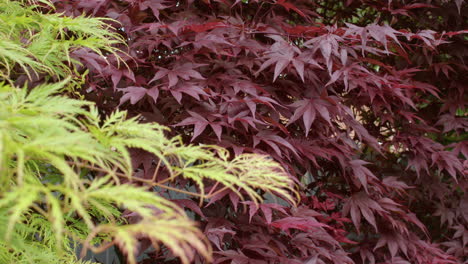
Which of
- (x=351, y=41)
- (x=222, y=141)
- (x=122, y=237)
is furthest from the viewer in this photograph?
(x=351, y=41)

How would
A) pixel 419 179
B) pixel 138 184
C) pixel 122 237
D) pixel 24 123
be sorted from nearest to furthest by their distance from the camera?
pixel 122 237 → pixel 24 123 → pixel 138 184 → pixel 419 179

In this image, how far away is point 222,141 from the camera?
5.62ft

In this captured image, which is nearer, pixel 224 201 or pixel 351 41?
pixel 224 201

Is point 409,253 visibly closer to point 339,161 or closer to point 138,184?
point 339,161

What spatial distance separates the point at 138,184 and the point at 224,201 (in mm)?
363

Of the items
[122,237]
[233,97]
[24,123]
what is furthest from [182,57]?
[122,237]

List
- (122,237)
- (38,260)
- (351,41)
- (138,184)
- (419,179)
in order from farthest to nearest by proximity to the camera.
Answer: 1. (419,179)
2. (351,41)
3. (138,184)
4. (38,260)
5. (122,237)

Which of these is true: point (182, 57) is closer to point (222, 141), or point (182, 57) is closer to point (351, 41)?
point (222, 141)

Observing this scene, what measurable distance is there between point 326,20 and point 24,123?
7.59 ft

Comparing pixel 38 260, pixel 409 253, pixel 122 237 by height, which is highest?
pixel 122 237

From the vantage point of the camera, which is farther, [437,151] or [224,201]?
[437,151]

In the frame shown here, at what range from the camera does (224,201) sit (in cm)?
182

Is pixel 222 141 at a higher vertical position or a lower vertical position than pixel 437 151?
higher

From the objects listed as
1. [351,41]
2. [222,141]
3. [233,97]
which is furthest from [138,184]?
[351,41]
